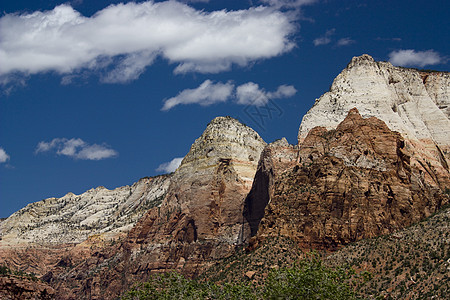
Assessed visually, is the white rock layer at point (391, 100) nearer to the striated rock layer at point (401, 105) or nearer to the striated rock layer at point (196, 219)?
the striated rock layer at point (401, 105)

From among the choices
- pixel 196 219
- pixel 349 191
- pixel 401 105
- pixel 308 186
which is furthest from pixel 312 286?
pixel 196 219

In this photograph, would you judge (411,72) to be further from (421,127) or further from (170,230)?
(170,230)

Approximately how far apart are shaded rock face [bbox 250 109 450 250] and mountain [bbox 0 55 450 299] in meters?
0.16

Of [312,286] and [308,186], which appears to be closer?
[312,286]

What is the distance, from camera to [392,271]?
10850 centimetres

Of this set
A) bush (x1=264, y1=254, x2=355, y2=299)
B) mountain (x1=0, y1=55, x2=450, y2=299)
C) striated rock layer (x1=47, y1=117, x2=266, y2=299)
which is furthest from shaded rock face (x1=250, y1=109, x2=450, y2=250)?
bush (x1=264, y1=254, x2=355, y2=299)

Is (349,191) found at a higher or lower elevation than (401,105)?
lower

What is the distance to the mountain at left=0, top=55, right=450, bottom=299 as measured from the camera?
5010 inches

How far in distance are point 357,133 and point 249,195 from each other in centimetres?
3644

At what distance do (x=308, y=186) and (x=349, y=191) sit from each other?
6962 mm

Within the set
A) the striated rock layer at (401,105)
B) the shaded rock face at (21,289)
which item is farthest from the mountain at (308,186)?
the shaded rock face at (21,289)

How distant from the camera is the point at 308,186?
433 feet

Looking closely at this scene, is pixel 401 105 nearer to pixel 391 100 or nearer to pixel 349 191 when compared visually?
pixel 391 100

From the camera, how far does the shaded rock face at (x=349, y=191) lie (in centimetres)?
12594
